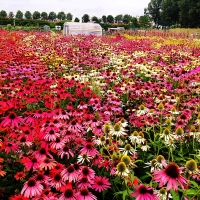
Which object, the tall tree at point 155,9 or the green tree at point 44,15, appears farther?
the green tree at point 44,15

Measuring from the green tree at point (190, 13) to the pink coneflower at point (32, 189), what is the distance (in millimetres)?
44476

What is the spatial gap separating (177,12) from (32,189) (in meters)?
55.1

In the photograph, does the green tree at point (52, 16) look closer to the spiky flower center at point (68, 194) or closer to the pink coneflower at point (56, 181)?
the pink coneflower at point (56, 181)

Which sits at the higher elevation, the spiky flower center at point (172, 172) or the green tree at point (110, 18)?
the green tree at point (110, 18)

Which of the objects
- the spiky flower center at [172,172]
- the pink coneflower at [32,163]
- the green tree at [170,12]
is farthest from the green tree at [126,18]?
the spiky flower center at [172,172]

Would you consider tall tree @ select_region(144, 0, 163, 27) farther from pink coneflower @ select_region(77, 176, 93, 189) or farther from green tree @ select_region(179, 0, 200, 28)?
pink coneflower @ select_region(77, 176, 93, 189)

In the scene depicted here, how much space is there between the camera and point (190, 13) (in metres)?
42.6

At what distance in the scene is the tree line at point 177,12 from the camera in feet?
142

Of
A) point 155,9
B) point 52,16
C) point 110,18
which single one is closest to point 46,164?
point 155,9

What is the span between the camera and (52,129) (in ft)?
7.27

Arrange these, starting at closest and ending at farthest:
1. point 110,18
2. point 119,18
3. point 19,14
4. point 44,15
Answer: point 110,18
point 119,18
point 44,15
point 19,14

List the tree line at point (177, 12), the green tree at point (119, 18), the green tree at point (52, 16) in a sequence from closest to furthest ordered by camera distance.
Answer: the tree line at point (177, 12), the green tree at point (119, 18), the green tree at point (52, 16)

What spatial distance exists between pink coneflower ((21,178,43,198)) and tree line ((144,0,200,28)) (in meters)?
35.6

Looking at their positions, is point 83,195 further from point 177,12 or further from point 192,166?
point 177,12
